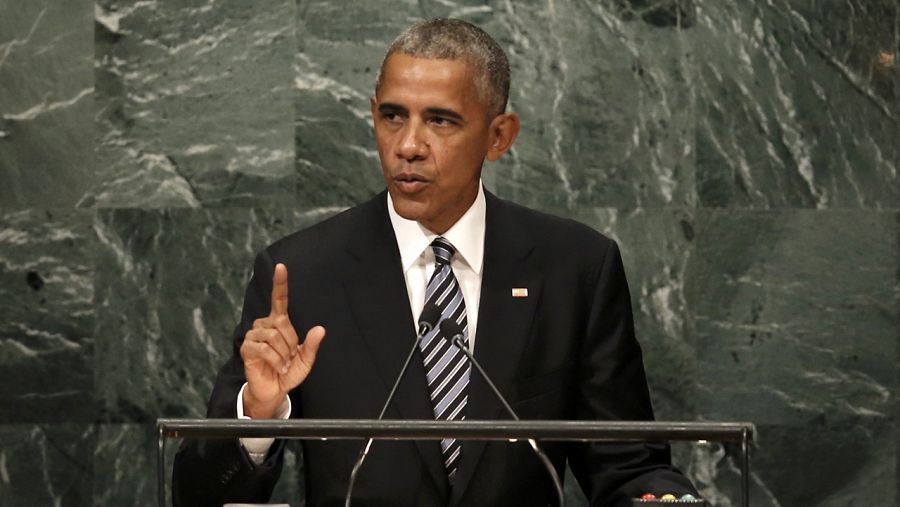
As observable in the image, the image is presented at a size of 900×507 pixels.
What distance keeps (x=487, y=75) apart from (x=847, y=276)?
1947 mm

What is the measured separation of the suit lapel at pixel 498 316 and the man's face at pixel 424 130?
19cm

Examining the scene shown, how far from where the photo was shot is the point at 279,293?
272cm

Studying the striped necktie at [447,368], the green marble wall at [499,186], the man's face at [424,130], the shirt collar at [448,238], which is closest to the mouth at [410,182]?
the man's face at [424,130]

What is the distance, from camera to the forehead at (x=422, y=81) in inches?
122

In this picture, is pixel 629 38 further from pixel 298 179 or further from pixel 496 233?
pixel 496 233

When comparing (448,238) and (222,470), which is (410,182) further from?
(222,470)

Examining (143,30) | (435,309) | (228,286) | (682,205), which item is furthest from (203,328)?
(435,309)

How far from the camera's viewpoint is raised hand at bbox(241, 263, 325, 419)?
8.71 ft

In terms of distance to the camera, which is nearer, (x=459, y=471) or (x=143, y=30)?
(x=459, y=471)

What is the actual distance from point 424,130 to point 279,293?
590 mm

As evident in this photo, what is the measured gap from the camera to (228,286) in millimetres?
4648

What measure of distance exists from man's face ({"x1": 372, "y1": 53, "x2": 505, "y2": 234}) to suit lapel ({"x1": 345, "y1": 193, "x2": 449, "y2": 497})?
146 millimetres

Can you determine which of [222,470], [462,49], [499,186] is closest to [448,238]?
[462,49]

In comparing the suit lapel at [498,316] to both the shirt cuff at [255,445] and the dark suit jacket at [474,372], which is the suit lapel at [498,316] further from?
the shirt cuff at [255,445]
